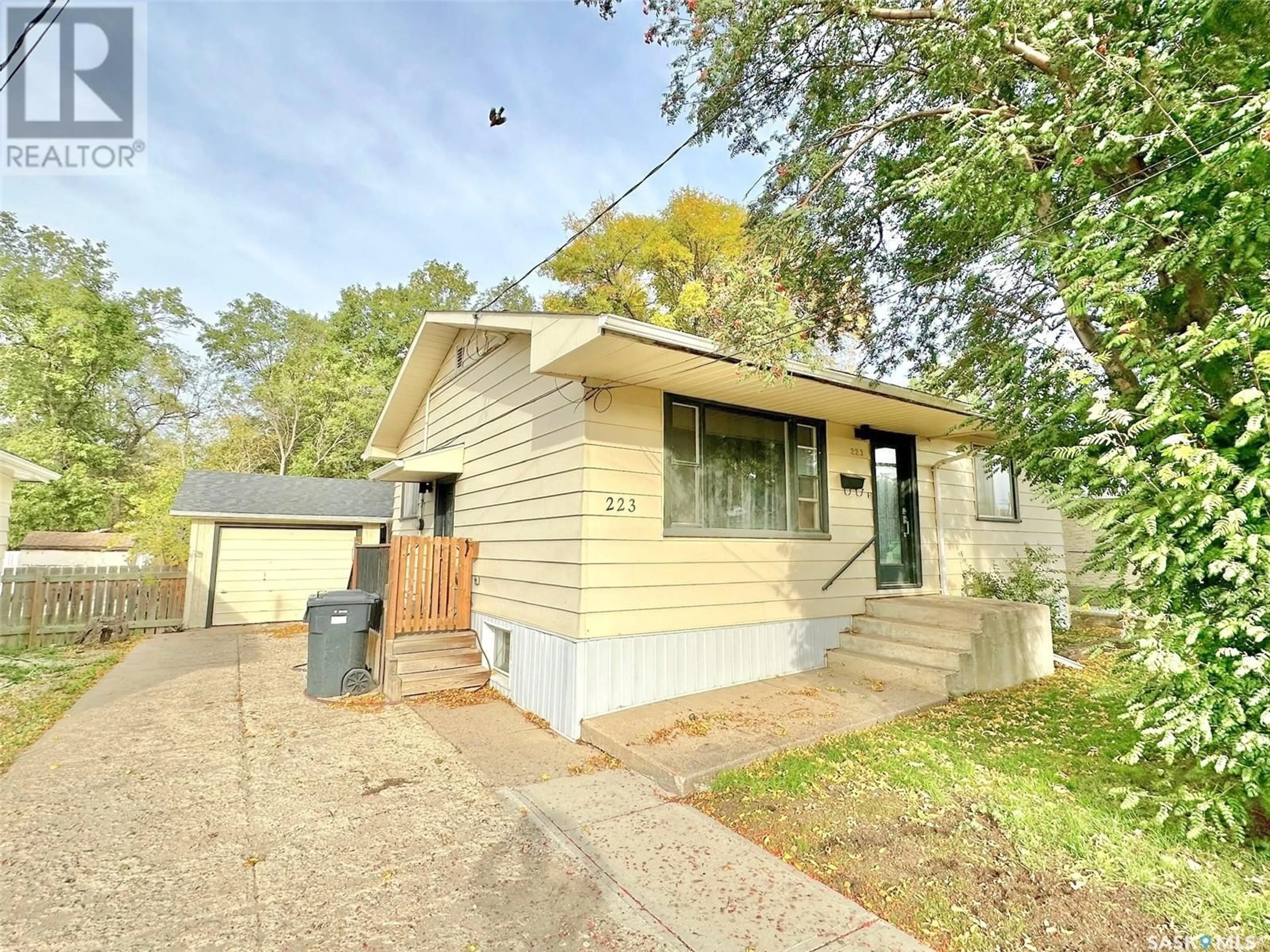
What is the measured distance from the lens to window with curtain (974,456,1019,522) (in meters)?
8.38

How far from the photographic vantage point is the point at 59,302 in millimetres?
20781

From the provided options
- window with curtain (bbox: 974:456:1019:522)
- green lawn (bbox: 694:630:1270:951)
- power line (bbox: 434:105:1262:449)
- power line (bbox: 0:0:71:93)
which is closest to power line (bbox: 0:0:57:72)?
power line (bbox: 0:0:71:93)

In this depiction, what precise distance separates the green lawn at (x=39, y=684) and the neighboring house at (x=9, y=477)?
163cm

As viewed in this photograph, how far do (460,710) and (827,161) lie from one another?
614 cm

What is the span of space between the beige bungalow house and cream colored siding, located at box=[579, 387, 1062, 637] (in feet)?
0.07

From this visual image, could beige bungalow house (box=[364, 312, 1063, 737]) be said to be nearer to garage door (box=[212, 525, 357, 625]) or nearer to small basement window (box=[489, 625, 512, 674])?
small basement window (box=[489, 625, 512, 674])

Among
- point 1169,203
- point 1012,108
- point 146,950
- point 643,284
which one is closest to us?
point 146,950

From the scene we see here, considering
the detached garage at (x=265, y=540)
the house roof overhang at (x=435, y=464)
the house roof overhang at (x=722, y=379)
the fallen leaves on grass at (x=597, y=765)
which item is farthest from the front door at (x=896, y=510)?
the detached garage at (x=265, y=540)

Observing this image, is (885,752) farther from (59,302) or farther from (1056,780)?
(59,302)

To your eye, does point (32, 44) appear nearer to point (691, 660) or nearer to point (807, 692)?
point (691, 660)

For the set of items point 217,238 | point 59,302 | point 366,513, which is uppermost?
point 59,302

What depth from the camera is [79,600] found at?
930 centimetres

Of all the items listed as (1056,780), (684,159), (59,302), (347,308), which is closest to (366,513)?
(684,159)

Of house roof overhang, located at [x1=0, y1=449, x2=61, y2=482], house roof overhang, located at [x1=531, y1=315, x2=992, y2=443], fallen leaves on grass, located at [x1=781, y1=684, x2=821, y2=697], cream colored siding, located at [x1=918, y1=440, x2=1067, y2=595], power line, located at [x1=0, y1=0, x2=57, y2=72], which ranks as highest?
power line, located at [x1=0, y1=0, x2=57, y2=72]
